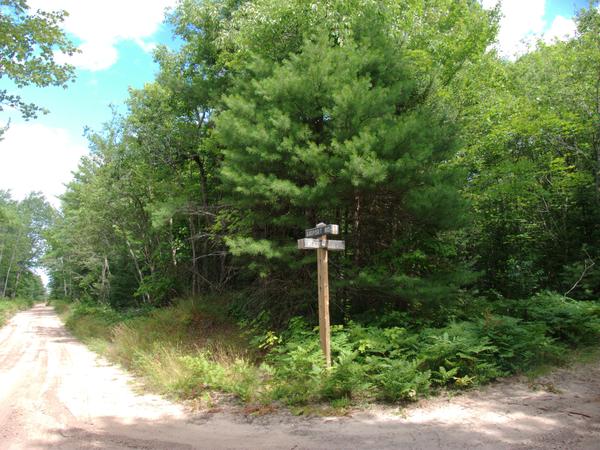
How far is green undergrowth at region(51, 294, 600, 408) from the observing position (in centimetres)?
614

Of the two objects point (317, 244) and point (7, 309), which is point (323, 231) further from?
point (7, 309)

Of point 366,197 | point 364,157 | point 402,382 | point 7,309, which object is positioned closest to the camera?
point 402,382

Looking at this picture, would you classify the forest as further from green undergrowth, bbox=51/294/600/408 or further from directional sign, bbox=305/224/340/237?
directional sign, bbox=305/224/340/237

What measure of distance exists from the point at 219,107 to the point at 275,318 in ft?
23.0

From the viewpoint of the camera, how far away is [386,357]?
7109mm

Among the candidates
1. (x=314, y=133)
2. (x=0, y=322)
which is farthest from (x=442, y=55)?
(x=0, y=322)

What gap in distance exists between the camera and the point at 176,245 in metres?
17.4

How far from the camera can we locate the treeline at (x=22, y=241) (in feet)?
182

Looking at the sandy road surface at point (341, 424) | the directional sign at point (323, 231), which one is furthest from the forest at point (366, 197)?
the directional sign at point (323, 231)

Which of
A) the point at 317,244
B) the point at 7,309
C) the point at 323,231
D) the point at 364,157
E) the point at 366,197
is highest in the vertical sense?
the point at 364,157

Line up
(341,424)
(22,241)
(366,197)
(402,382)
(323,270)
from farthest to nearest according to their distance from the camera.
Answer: (22,241), (366,197), (323,270), (402,382), (341,424)

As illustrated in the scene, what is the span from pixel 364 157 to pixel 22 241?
209 feet

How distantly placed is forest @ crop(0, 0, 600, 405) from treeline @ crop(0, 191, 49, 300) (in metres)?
44.9

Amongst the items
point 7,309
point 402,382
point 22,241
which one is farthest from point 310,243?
point 22,241
